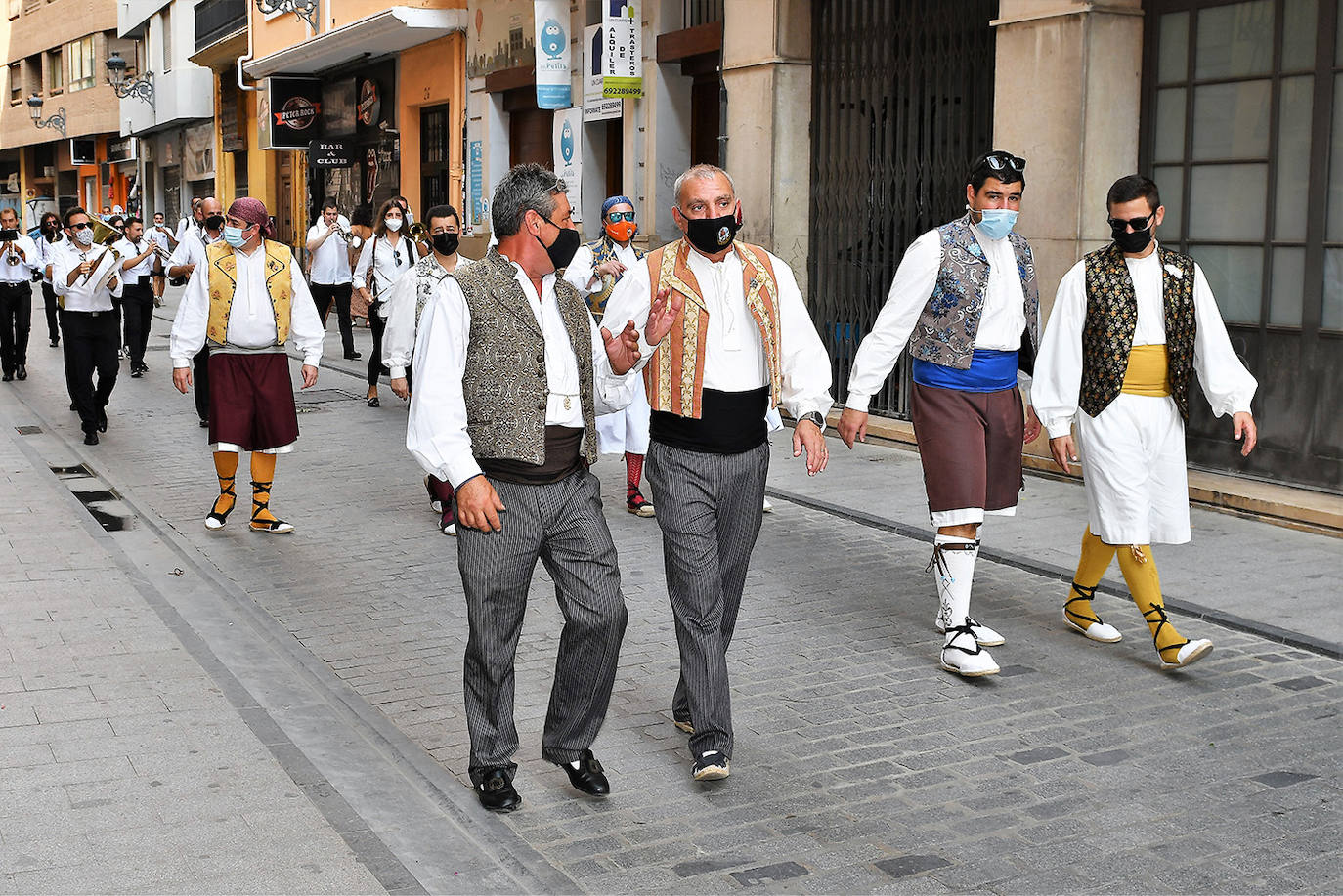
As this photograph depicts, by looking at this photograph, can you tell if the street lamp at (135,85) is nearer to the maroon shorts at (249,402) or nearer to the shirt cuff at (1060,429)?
the maroon shorts at (249,402)

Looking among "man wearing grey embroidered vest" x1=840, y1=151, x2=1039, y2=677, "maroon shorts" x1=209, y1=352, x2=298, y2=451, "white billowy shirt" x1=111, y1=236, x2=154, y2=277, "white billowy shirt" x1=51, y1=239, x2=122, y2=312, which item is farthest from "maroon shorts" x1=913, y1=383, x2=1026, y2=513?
"white billowy shirt" x1=111, y1=236, x2=154, y2=277

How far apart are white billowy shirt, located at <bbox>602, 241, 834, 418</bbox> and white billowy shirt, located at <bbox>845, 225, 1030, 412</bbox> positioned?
0.97 metres

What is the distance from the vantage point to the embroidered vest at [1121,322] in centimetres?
598

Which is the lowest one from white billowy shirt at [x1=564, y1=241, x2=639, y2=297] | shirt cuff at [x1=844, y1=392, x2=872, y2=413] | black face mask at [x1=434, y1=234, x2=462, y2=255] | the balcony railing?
shirt cuff at [x1=844, y1=392, x2=872, y2=413]

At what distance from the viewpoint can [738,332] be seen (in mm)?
4898

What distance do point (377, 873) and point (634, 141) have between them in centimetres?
1336

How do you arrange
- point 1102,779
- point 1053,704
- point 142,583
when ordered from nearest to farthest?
point 1102,779 < point 1053,704 < point 142,583

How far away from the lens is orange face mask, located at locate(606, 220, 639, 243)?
366 inches

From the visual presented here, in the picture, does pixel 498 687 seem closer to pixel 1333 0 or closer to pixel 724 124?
pixel 1333 0

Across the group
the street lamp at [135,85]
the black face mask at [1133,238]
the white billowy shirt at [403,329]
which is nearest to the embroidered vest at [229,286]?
the white billowy shirt at [403,329]

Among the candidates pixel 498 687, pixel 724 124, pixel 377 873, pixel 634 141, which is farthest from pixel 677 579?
pixel 634 141

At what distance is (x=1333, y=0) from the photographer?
874 centimetres

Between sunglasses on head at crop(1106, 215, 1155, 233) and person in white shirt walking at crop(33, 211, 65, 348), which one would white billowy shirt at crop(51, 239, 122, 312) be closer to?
person in white shirt walking at crop(33, 211, 65, 348)

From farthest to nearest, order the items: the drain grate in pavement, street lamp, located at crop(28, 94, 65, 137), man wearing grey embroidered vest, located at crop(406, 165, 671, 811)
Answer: street lamp, located at crop(28, 94, 65, 137) → the drain grate in pavement → man wearing grey embroidered vest, located at crop(406, 165, 671, 811)
